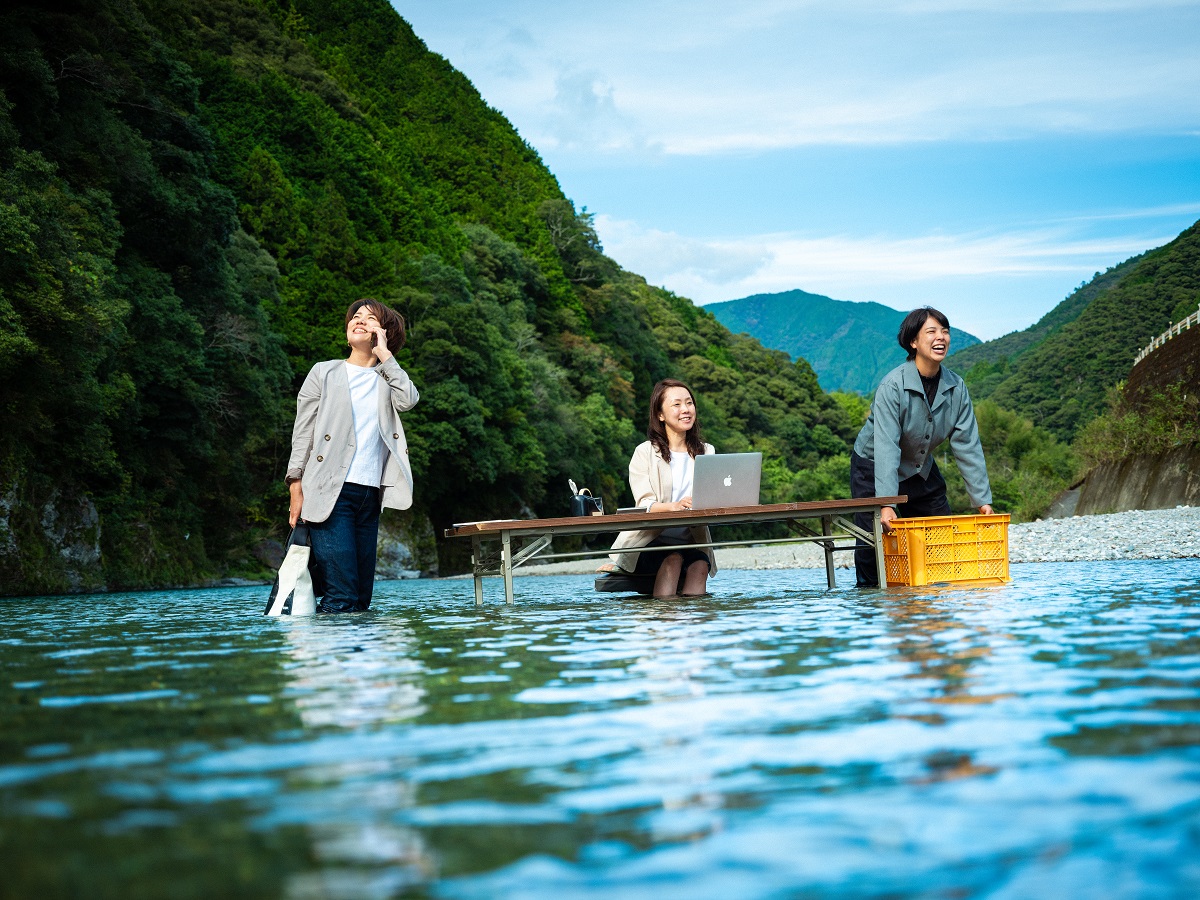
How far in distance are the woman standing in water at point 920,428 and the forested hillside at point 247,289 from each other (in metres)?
16.4

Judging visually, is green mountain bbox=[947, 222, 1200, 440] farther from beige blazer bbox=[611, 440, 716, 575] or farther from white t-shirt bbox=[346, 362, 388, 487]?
white t-shirt bbox=[346, 362, 388, 487]

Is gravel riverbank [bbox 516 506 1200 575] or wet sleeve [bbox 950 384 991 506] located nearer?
wet sleeve [bbox 950 384 991 506]

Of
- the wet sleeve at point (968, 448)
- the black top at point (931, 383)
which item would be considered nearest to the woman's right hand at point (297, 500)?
the black top at point (931, 383)

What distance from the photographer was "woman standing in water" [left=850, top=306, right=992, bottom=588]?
29.3ft

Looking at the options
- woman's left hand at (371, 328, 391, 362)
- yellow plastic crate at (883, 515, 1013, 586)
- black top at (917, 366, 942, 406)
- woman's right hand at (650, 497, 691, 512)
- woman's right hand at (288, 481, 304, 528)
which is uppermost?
woman's left hand at (371, 328, 391, 362)

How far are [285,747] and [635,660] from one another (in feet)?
6.87

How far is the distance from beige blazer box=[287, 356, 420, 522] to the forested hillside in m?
13.6

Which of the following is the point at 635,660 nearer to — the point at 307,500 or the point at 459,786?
the point at 459,786

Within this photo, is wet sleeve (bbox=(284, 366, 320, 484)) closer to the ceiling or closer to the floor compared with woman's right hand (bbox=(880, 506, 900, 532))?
closer to the ceiling

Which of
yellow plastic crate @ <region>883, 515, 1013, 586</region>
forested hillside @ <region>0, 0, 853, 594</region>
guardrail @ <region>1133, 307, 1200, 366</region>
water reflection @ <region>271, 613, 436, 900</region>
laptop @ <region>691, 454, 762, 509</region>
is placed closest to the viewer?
water reflection @ <region>271, 613, 436, 900</region>

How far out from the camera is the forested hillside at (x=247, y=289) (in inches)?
973

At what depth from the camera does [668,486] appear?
953 cm

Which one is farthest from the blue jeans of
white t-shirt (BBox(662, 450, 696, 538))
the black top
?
the black top

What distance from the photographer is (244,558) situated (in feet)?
118
